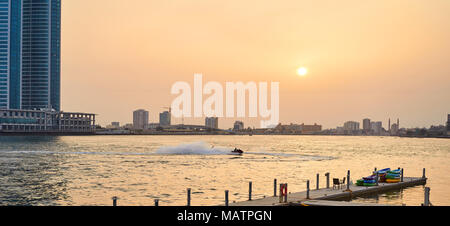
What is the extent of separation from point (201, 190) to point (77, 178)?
2058 cm

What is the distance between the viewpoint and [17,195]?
47531 millimetres

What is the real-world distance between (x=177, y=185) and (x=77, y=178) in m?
15.6

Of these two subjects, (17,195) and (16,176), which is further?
(16,176)
